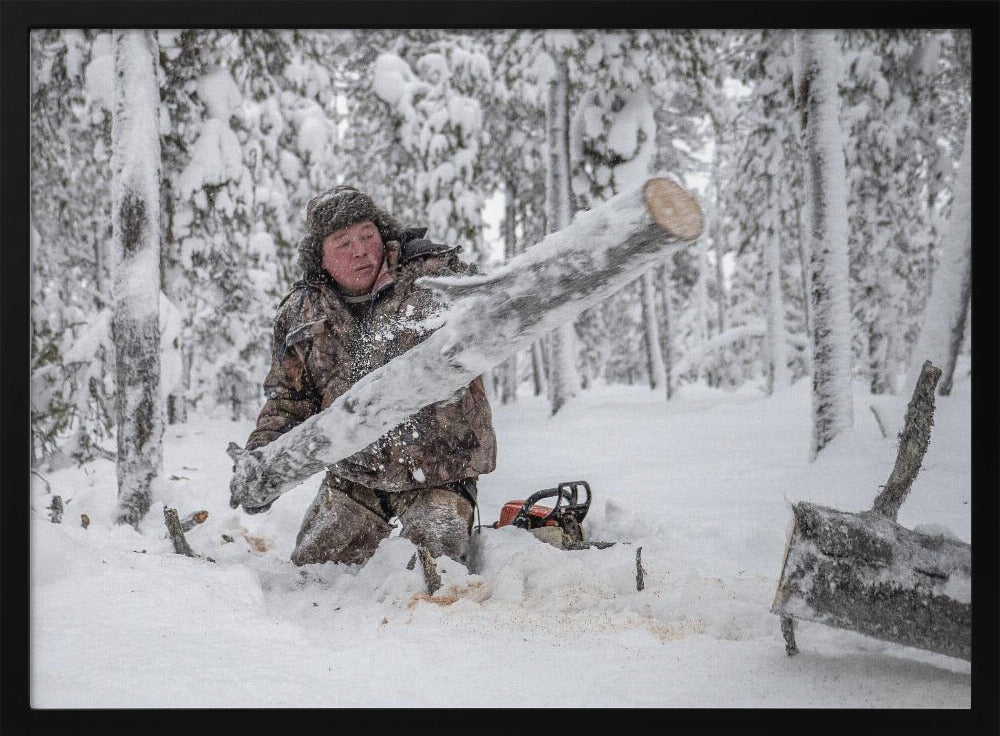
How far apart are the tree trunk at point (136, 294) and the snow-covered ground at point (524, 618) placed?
72 centimetres

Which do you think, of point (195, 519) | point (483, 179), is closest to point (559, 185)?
point (483, 179)

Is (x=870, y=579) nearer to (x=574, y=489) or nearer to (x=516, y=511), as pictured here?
(x=574, y=489)

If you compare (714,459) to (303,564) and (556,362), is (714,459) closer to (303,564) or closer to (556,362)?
(303,564)

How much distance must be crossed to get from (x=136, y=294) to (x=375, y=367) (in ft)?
5.54

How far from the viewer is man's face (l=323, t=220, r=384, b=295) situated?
2.68 m

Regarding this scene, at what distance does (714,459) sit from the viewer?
9.69ft

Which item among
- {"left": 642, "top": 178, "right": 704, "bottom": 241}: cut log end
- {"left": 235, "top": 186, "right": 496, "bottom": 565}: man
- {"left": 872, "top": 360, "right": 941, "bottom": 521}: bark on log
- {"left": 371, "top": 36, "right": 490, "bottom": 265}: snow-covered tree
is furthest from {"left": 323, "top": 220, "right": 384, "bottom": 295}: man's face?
{"left": 872, "top": 360, "right": 941, "bottom": 521}: bark on log

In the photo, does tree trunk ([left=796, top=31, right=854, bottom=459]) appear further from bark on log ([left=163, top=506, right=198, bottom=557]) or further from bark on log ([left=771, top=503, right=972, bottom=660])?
bark on log ([left=163, top=506, right=198, bottom=557])

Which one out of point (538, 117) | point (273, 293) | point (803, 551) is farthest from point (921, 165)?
point (273, 293)

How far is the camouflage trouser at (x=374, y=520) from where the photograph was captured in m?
2.66

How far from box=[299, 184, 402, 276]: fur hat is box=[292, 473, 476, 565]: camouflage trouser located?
3.10ft

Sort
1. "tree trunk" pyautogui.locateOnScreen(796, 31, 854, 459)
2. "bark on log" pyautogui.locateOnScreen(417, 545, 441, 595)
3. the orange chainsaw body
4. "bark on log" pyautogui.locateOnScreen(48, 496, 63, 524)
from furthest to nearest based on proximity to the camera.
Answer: "tree trunk" pyautogui.locateOnScreen(796, 31, 854, 459)
the orange chainsaw body
"bark on log" pyautogui.locateOnScreen(48, 496, 63, 524)
"bark on log" pyautogui.locateOnScreen(417, 545, 441, 595)

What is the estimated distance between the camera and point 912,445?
1.85 metres
